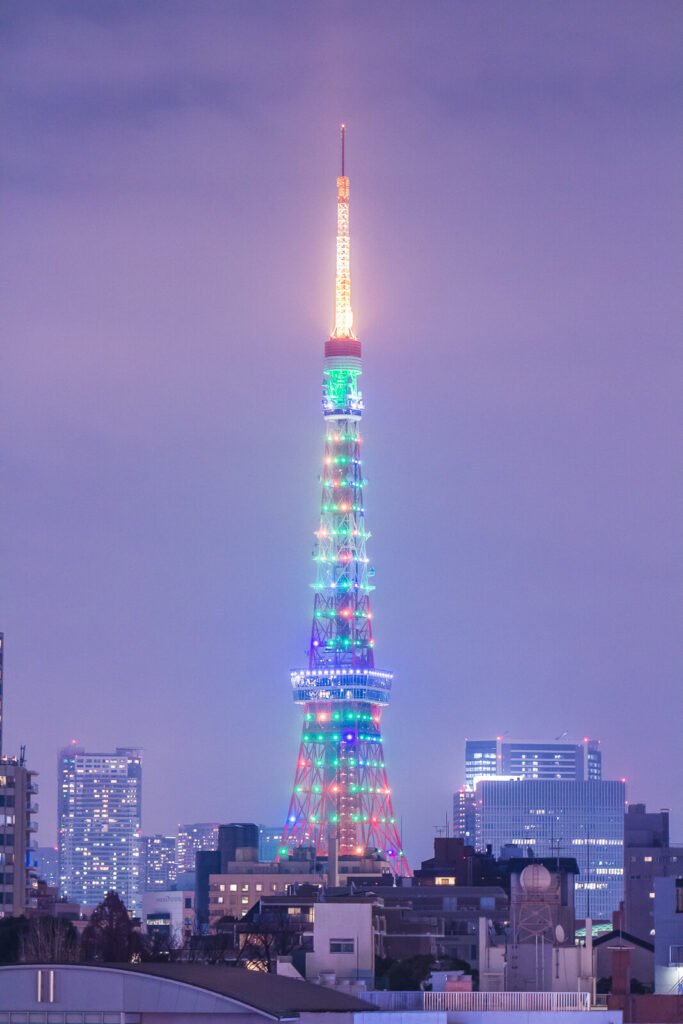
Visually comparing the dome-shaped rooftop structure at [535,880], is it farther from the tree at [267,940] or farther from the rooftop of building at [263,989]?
the tree at [267,940]

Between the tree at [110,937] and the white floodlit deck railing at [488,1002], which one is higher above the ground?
the tree at [110,937]

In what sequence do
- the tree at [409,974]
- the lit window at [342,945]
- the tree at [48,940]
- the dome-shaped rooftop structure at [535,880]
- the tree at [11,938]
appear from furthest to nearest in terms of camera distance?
1. the tree at [11,938]
2. the tree at [48,940]
3. the lit window at [342,945]
4. the tree at [409,974]
5. the dome-shaped rooftop structure at [535,880]

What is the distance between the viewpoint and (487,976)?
3155 inches

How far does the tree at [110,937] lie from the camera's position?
139 m

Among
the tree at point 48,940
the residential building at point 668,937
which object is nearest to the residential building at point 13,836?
the tree at point 48,940

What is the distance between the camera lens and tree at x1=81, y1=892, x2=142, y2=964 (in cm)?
13888

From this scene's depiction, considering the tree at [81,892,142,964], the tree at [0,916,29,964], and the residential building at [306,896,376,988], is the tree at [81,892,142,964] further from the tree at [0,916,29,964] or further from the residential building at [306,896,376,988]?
the residential building at [306,896,376,988]

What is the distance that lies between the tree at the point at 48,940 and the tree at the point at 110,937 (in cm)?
117

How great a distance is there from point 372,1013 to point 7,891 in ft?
388


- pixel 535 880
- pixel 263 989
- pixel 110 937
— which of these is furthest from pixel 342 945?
pixel 110 937

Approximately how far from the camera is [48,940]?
424ft

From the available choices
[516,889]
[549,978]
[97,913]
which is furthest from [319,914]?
[97,913]

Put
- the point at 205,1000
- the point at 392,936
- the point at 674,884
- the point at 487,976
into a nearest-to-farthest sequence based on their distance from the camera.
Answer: the point at 205,1000
the point at 487,976
the point at 674,884
the point at 392,936

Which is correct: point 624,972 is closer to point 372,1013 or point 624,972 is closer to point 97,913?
point 372,1013
